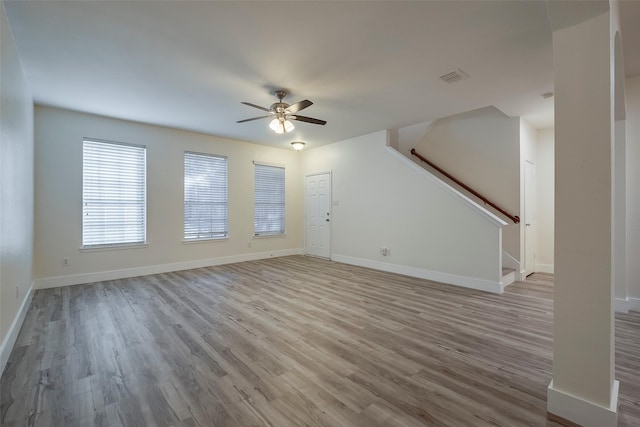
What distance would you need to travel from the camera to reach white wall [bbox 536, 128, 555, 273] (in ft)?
17.8

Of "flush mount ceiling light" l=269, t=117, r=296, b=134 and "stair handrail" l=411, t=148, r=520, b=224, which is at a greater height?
"flush mount ceiling light" l=269, t=117, r=296, b=134

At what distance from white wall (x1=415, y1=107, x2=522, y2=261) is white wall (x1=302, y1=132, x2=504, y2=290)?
1134 mm

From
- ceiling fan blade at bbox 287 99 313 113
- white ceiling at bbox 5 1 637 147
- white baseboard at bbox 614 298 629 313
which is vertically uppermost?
white ceiling at bbox 5 1 637 147

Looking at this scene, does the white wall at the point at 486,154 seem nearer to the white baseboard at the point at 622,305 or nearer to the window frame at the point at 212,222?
the white baseboard at the point at 622,305

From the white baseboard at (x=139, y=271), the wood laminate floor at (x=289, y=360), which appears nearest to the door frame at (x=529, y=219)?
the wood laminate floor at (x=289, y=360)

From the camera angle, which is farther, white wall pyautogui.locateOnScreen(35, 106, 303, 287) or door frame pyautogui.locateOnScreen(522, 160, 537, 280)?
door frame pyautogui.locateOnScreen(522, 160, 537, 280)

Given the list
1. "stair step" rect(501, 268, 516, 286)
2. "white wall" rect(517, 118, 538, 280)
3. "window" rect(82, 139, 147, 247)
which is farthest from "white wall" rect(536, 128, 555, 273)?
"window" rect(82, 139, 147, 247)

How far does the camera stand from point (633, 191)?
11.4ft

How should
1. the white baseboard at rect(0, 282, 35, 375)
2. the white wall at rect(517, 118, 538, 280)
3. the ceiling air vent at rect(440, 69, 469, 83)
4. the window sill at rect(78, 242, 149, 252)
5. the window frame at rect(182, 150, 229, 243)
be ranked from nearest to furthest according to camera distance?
the white baseboard at rect(0, 282, 35, 375) → the ceiling air vent at rect(440, 69, 469, 83) → the window sill at rect(78, 242, 149, 252) → the white wall at rect(517, 118, 538, 280) → the window frame at rect(182, 150, 229, 243)

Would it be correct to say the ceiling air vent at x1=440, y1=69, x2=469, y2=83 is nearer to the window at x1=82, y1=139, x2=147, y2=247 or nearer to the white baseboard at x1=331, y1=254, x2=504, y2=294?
the white baseboard at x1=331, y1=254, x2=504, y2=294

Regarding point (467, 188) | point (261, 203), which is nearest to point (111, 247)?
point (261, 203)

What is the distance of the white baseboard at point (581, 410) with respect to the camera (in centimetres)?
151

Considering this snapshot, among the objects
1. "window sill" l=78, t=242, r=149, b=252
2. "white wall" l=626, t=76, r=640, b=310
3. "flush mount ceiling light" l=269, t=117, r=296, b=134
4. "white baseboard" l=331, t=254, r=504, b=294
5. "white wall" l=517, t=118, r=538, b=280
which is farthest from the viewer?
"white wall" l=517, t=118, r=538, b=280

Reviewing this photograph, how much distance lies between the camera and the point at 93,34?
2562 millimetres
